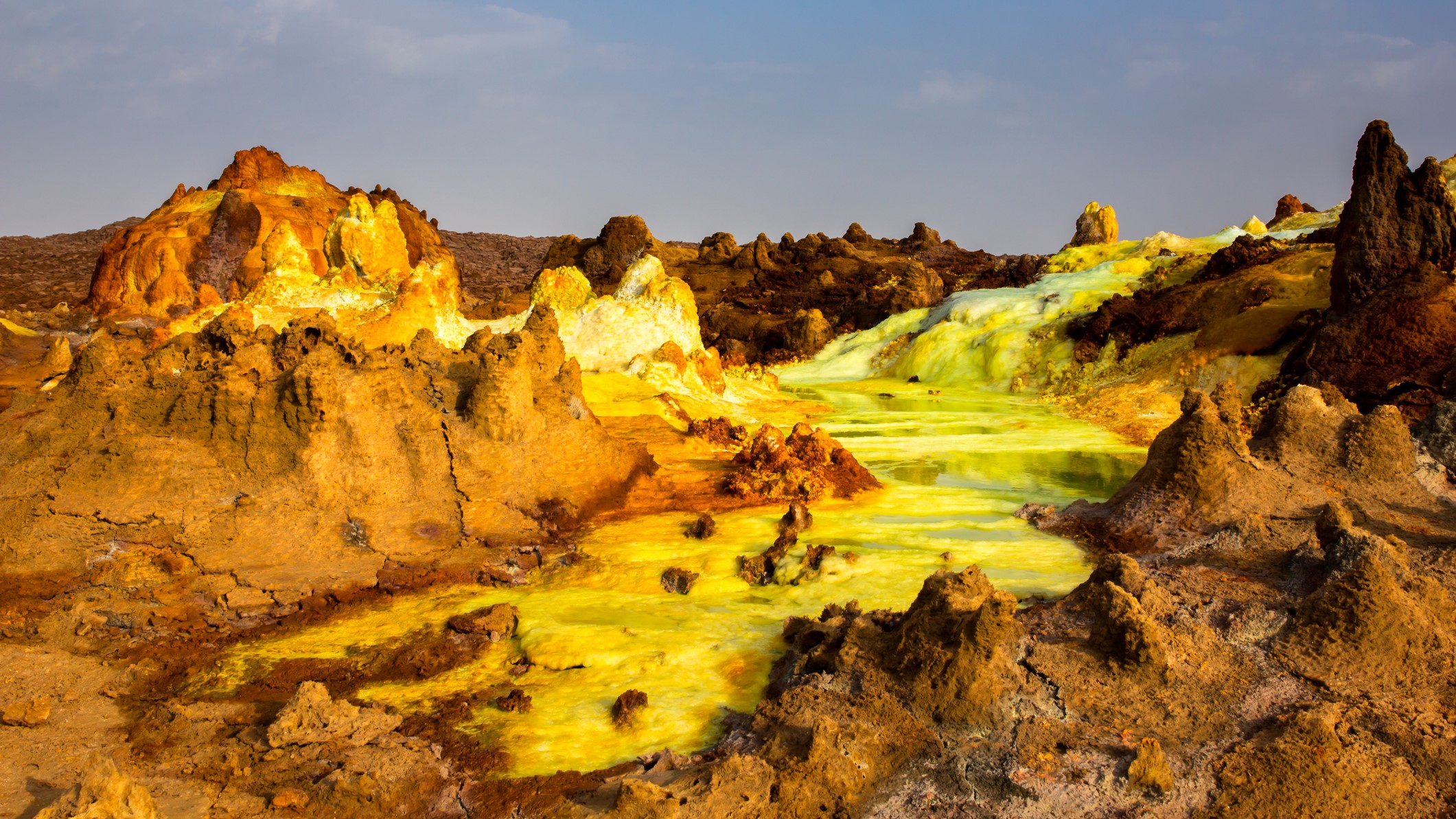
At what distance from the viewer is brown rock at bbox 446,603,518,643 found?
5.63m

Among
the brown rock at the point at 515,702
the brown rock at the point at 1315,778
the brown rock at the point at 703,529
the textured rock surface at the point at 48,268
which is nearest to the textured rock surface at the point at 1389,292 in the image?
the brown rock at the point at 703,529

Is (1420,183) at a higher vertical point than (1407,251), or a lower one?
higher

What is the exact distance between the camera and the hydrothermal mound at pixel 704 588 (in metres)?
3.88

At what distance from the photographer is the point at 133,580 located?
6129mm

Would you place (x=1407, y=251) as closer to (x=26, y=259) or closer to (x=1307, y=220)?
(x=1307, y=220)

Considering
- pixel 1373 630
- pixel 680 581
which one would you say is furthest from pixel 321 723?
pixel 1373 630

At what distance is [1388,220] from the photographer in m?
12.9

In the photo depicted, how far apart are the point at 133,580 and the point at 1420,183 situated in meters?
15.0

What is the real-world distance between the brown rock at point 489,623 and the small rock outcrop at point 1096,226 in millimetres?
29450

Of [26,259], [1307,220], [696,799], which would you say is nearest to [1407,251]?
[696,799]

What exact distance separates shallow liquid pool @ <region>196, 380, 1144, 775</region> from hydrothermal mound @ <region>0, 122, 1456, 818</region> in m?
0.03

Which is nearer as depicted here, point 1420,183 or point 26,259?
point 1420,183

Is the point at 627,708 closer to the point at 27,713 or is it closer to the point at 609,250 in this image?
the point at 27,713

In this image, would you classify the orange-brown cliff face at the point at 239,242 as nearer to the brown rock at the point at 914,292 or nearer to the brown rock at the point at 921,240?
the brown rock at the point at 914,292
